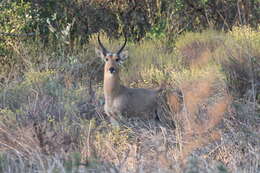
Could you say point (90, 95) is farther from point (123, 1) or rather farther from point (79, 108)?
point (123, 1)

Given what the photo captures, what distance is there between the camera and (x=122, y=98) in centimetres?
1033

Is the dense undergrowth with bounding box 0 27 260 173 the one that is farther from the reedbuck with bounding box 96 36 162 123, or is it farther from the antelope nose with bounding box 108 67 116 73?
the antelope nose with bounding box 108 67 116 73


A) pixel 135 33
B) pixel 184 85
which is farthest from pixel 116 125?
pixel 135 33

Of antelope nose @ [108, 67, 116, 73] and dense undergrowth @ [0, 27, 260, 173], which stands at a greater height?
antelope nose @ [108, 67, 116, 73]

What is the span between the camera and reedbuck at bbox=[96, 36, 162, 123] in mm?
10188

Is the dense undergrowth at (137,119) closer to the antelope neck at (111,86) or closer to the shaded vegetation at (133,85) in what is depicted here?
the shaded vegetation at (133,85)

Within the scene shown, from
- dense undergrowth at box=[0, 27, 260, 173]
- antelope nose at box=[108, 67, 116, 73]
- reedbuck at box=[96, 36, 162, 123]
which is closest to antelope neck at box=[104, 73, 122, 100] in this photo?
reedbuck at box=[96, 36, 162, 123]

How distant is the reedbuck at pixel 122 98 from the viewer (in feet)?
33.4

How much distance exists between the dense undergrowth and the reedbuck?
20 cm

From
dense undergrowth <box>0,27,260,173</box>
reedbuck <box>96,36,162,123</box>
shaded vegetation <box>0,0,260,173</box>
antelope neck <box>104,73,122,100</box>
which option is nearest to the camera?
dense undergrowth <box>0,27,260,173</box>

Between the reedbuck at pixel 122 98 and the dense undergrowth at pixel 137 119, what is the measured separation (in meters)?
0.20

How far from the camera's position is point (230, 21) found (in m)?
16.0

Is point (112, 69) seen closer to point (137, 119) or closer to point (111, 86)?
point (111, 86)

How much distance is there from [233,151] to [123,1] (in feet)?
25.1
